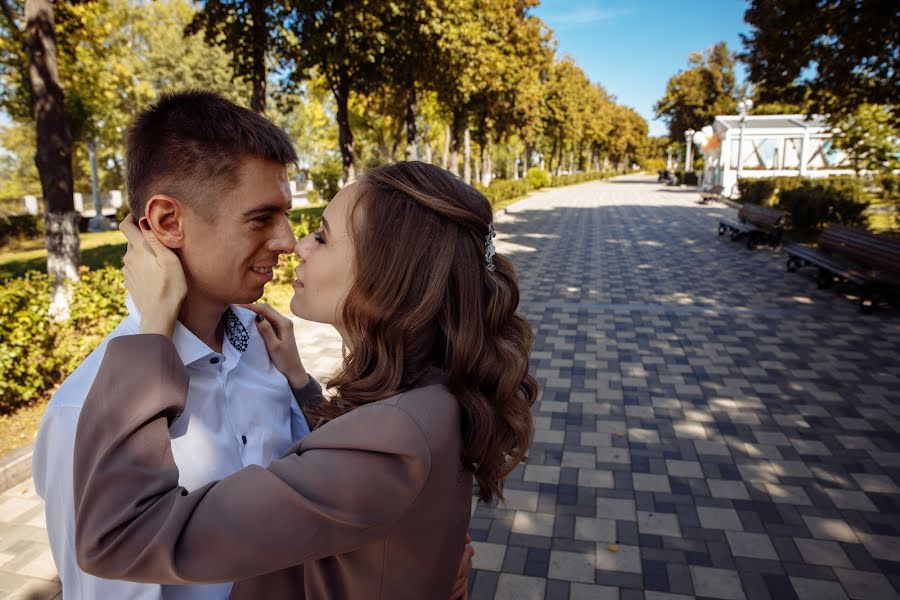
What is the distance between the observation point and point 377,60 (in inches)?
532

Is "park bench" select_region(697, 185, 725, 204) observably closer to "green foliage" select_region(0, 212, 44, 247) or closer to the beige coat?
"green foliage" select_region(0, 212, 44, 247)

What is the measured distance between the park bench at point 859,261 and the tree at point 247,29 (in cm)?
1043

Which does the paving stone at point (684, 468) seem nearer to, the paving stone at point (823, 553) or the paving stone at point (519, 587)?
the paving stone at point (823, 553)

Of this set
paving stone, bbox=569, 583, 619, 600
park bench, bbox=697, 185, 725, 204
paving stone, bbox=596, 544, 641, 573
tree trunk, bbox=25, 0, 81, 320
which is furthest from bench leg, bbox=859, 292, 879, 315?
park bench, bbox=697, 185, 725, 204

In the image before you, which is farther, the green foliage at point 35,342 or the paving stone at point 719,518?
the green foliage at point 35,342

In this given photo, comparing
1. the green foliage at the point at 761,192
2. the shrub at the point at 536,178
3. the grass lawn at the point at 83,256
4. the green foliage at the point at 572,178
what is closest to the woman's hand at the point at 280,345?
the grass lawn at the point at 83,256

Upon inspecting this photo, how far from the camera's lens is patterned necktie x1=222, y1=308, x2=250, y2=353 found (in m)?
1.89

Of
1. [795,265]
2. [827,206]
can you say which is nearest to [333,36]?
[795,265]

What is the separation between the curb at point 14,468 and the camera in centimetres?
425

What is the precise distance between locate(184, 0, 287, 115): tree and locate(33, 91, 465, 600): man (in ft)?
31.1

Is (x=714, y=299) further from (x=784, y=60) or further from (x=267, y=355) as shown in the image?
(x=267, y=355)

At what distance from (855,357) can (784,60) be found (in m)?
6.20

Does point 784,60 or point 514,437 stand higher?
point 784,60

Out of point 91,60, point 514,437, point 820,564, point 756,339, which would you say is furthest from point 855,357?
point 91,60
